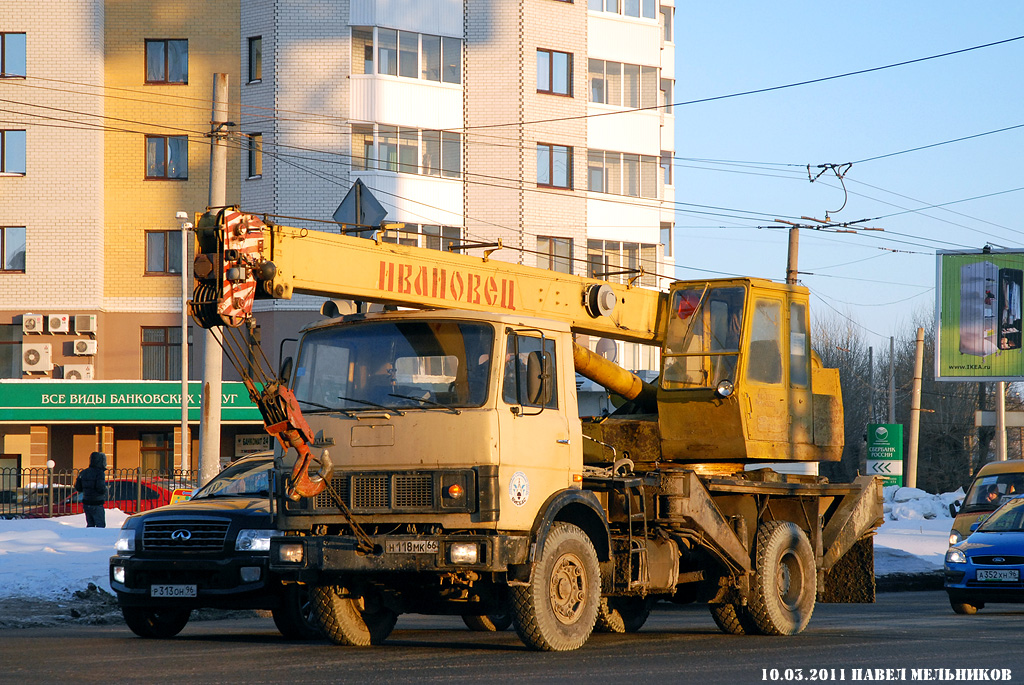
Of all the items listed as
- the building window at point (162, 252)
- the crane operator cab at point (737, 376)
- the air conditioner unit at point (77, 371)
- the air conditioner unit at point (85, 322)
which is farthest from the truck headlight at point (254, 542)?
the air conditioner unit at point (77, 371)

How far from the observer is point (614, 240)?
43500 mm

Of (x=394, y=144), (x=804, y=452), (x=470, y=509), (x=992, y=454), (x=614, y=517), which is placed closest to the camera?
(x=470, y=509)

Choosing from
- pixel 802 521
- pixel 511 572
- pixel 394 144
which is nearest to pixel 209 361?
pixel 802 521

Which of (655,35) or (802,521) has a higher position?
(655,35)

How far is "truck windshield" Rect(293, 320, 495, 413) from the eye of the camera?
10.5 metres

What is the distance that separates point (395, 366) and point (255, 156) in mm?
32173

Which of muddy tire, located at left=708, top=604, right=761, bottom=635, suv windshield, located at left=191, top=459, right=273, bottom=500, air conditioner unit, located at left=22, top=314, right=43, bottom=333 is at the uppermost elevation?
air conditioner unit, located at left=22, top=314, right=43, bottom=333

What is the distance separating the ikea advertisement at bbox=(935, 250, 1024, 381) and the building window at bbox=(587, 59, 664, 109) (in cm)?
1133

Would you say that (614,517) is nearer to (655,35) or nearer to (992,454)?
(655,35)

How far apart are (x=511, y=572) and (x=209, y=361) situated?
497 inches

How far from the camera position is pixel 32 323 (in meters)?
42.1

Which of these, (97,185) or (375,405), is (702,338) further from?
(97,185)

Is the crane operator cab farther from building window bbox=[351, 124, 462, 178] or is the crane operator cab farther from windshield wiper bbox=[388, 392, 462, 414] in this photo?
building window bbox=[351, 124, 462, 178]

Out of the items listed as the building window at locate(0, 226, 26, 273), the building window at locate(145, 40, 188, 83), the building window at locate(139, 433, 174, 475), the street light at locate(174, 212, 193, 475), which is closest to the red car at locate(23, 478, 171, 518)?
the street light at locate(174, 212, 193, 475)
